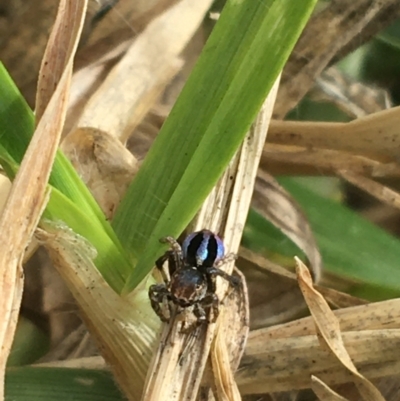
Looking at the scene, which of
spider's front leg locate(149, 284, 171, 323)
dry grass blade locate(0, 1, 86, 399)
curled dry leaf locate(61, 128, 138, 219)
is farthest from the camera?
curled dry leaf locate(61, 128, 138, 219)

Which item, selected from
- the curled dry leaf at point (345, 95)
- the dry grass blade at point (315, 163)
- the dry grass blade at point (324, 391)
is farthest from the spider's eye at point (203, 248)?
the curled dry leaf at point (345, 95)

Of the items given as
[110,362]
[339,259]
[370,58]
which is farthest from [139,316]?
[370,58]

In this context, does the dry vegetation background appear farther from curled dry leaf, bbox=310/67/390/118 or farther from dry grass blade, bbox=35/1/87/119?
dry grass blade, bbox=35/1/87/119

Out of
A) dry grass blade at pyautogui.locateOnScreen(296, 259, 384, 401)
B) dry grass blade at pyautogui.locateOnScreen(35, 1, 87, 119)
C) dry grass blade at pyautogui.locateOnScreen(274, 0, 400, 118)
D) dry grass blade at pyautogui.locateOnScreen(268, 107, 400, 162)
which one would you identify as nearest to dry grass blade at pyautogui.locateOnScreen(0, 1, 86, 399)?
dry grass blade at pyautogui.locateOnScreen(35, 1, 87, 119)

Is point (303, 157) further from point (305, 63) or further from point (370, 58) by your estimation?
point (370, 58)

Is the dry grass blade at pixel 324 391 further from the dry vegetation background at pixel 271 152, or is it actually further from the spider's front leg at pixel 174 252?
the spider's front leg at pixel 174 252

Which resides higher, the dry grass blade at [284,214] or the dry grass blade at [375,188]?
the dry grass blade at [375,188]
